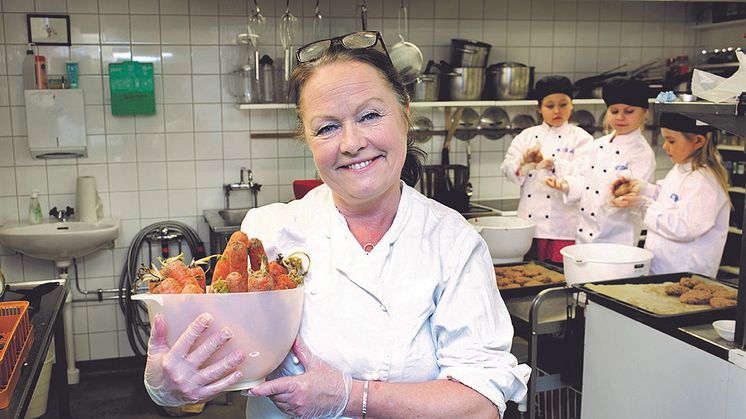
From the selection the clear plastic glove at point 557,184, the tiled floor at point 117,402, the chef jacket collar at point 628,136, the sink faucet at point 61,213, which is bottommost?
the tiled floor at point 117,402

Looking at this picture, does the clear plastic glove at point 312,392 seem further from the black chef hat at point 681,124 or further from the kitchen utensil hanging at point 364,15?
the kitchen utensil hanging at point 364,15

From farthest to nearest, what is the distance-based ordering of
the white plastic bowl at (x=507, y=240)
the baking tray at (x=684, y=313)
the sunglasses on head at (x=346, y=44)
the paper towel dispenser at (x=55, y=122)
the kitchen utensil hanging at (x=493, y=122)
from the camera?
the kitchen utensil hanging at (x=493, y=122)
the paper towel dispenser at (x=55, y=122)
the white plastic bowl at (x=507, y=240)
the baking tray at (x=684, y=313)
the sunglasses on head at (x=346, y=44)

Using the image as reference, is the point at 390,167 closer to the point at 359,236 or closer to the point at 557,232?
the point at 359,236

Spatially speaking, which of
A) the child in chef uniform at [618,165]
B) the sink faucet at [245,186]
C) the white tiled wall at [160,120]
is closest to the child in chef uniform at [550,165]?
the child in chef uniform at [618,165]

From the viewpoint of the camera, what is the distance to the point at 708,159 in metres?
2.81

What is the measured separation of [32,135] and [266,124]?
1.24 m

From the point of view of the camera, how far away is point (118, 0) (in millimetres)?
3705

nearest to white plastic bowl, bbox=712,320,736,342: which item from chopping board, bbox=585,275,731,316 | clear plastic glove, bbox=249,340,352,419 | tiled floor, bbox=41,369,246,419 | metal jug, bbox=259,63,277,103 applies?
chopping board, bbox=585,275,731,316

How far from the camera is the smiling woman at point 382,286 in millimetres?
1150

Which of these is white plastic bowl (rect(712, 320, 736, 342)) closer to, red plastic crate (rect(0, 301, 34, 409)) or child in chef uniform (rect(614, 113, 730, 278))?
child in chef uniform (rect(614, 113, 730, 278))

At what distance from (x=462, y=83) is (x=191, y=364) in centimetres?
325

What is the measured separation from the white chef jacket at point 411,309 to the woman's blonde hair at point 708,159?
75.1 inches

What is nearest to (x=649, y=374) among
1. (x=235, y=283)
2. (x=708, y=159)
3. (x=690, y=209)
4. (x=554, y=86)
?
(x=690, y=209)

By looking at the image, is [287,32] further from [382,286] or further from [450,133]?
[382,286]
